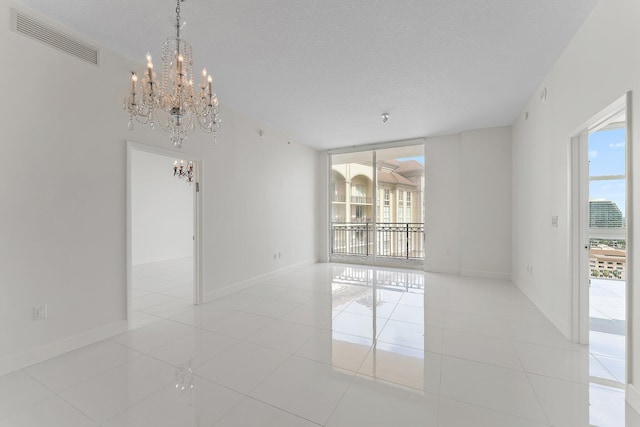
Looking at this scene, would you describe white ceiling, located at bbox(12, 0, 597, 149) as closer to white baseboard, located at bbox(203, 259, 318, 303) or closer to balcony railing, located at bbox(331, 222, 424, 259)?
white baseboard, located at bbox(203, 259, 318, 303)

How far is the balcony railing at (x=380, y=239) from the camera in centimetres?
656

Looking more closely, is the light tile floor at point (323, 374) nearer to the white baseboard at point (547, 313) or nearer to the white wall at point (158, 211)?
the white baseboard at point (547, 313)

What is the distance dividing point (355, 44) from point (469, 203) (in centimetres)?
402

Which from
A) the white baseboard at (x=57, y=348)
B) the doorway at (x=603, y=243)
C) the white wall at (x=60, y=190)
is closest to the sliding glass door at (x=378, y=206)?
the doorway at (x=603, y=243)

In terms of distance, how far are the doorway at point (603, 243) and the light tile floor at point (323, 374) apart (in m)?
0.18

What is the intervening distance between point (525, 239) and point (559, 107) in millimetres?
2079

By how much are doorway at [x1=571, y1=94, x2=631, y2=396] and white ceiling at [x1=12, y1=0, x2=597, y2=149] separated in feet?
3.31

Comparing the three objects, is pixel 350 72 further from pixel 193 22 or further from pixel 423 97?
pixel 193 22

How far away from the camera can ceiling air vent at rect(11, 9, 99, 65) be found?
7.05ft

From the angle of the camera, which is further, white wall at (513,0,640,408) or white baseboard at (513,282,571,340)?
white baseboard at (513,282,571,340)

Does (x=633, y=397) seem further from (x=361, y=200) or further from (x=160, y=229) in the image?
(x=160, y=229)

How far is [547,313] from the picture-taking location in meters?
3.14

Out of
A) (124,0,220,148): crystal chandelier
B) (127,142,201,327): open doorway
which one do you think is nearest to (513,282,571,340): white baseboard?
(124,0,220,148): crystal chandelier

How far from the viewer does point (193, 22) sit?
2250mm
